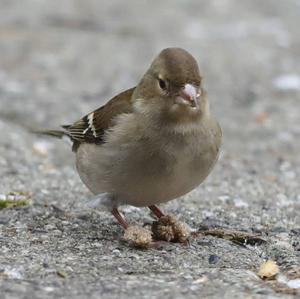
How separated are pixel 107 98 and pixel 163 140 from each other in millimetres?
4235

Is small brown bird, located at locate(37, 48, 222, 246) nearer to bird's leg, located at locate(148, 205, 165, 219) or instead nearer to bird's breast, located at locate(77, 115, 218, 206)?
bird's breast, located at locate(77, 115, 218, 206)

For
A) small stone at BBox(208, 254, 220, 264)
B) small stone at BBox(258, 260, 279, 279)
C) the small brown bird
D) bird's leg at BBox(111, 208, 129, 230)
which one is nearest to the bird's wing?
the small brown bird

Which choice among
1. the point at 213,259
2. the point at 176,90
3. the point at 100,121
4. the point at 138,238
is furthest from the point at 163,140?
the point at 100,121

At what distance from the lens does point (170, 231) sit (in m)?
4.82

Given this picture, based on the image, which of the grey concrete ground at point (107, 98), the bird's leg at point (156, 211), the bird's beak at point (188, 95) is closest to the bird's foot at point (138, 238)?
the grey concrete ground at point (107, 98)

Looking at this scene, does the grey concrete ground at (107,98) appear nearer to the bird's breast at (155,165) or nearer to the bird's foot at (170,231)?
the bird's foot at (170,231)

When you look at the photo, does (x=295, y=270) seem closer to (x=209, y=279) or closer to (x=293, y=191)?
(x=209, y=279)

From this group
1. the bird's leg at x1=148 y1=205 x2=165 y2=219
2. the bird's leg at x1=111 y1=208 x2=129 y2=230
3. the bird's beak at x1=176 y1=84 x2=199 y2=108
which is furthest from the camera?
the bird's leg at x1=148 y1=205 x2=165 y2=219

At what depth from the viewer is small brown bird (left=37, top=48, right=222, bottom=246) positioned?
180 inches

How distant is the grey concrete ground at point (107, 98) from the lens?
425cm

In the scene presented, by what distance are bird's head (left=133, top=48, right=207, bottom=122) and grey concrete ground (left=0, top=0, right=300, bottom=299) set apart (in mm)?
745

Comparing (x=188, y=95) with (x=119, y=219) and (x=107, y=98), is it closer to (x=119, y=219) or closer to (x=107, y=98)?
(x=119, y=219)

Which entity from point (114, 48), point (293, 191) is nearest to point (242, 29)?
point (114, 48)

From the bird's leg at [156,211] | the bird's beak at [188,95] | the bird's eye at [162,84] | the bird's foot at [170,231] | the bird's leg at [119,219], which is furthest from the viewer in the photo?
the bird's leg at [156,211]
